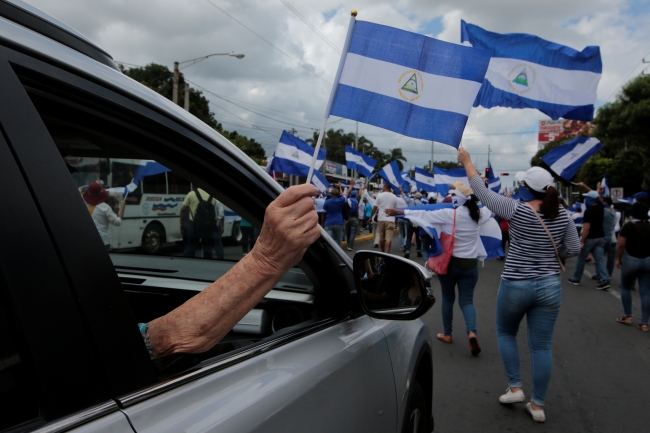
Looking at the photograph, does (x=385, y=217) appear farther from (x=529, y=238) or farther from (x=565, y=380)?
(x=529, y=238)

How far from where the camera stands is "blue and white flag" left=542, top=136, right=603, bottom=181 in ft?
25.5

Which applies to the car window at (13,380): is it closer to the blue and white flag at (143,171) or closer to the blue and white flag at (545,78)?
the blue and white flag at (143,171)

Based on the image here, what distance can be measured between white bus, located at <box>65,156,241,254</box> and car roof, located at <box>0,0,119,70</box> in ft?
2.97

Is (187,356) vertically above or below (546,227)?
below

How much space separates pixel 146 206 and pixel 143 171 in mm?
568

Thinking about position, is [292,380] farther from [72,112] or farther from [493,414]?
[493,414]

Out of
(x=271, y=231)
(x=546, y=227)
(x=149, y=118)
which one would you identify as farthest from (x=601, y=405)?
(x=149, y=118)

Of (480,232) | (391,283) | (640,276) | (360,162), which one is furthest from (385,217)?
(391,283)

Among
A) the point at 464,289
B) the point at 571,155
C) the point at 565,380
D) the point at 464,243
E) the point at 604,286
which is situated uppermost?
the point at 571,155

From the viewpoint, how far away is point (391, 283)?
2.00 m

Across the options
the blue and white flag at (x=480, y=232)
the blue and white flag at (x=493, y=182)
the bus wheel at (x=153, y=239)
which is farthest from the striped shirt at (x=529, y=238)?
the blue and white flag at (x=493, y=182)

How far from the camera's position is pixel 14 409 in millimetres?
886

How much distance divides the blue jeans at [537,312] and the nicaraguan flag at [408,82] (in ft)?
4.22

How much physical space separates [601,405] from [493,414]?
972 millimetres
